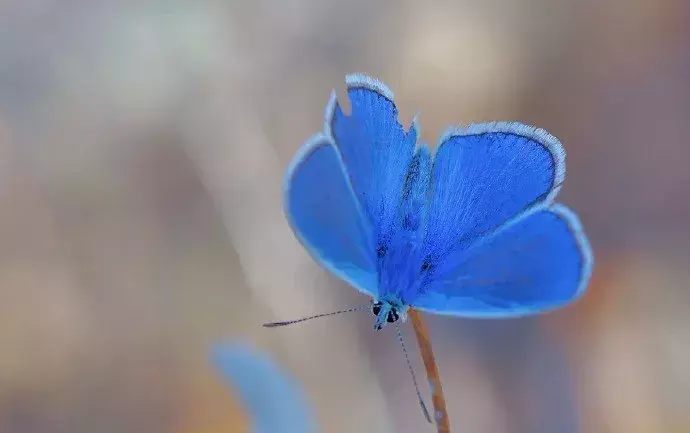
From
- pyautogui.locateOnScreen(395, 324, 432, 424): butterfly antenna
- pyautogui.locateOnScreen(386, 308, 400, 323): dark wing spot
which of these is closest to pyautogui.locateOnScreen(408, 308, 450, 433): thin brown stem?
pyautogui.locateOnScreen(395, 324, 432, 424): butterfly antenna

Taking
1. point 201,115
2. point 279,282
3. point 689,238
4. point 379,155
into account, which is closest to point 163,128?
point 201,115

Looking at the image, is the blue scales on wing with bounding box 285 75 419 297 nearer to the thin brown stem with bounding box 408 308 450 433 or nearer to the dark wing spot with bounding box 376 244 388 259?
the dark wing spot with bounding box 376 244 388 259

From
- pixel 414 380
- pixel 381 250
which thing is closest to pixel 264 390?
pixel 414 380

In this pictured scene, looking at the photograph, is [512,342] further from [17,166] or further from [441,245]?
[17,166]

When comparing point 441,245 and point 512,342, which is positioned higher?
point 441,245

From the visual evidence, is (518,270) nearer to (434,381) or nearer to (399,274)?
(399,274)

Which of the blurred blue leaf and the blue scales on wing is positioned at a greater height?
the blue scales on wing

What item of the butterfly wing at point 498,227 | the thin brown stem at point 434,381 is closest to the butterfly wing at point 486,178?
the butterfly wing at point 498,227
